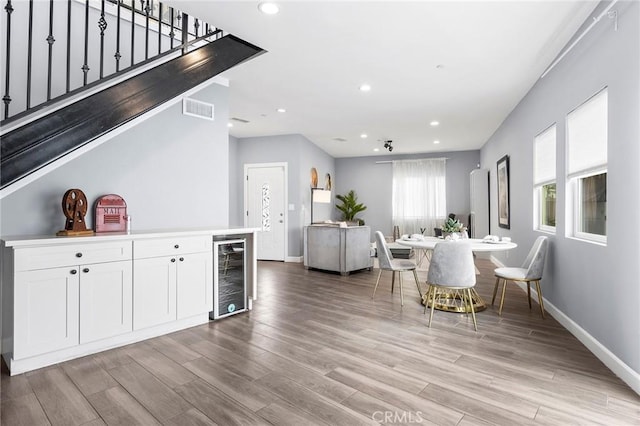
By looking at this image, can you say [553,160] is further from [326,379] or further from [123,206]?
[123,206]

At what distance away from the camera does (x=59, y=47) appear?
2.92 m

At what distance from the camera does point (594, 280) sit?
2.74m

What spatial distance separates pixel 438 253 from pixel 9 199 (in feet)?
12.0

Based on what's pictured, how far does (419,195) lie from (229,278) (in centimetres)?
720

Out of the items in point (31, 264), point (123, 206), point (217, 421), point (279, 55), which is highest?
point (279, 55)

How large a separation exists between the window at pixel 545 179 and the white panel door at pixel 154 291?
4.07 meters

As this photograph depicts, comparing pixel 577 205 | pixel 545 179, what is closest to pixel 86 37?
pixel 577 205

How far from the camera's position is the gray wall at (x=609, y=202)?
7.16ft

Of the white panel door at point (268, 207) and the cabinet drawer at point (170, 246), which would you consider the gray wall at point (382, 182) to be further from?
the cabinet drawer at point (170, 246)

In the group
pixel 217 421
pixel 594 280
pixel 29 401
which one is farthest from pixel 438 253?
pixel 29 401
